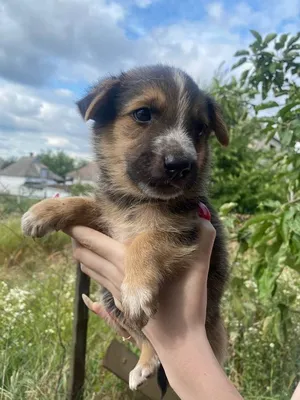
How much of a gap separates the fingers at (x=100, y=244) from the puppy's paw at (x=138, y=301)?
217 mm

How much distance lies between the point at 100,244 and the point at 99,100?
2.91ft

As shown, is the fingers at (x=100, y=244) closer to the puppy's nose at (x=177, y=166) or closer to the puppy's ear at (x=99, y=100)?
the puppy's nose at (x=177, y=166)

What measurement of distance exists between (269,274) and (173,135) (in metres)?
1.21

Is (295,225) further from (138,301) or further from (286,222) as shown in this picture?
(138,301)

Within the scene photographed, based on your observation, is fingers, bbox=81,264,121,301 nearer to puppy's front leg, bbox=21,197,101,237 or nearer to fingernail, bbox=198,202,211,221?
puppy's front leg, bbox=21,197,101,237

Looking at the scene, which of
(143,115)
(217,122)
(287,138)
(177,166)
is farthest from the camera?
(217,122)

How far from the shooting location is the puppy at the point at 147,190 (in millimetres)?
2086

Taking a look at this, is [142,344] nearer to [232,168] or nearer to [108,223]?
[108,223]

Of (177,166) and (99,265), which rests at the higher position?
(177,166)

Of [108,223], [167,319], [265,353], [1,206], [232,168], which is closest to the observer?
[167,319]

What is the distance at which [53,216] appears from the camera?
7.52 ft

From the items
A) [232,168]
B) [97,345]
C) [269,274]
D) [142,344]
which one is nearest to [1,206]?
[97,345]

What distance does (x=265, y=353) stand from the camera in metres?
3.97

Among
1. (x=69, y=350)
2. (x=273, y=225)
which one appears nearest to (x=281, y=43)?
(x=273, y=225)
